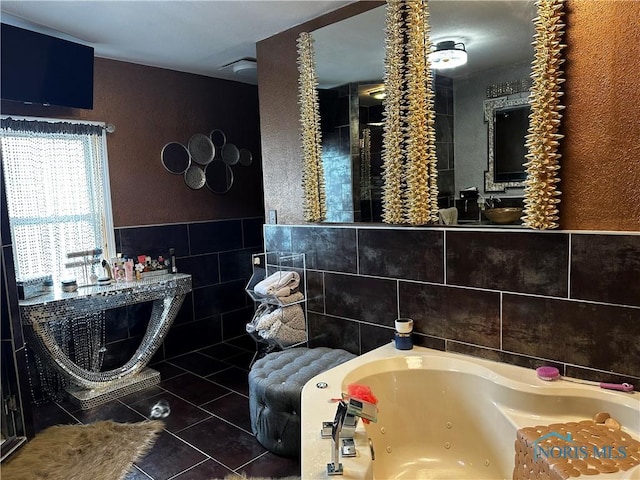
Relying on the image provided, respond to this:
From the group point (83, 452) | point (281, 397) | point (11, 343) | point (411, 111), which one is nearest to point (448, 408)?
point (281, 397)

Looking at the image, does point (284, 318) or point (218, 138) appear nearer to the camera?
point (284, 318)

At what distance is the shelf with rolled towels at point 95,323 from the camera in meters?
2.91

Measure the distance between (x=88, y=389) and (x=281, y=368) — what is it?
1641 millimetres

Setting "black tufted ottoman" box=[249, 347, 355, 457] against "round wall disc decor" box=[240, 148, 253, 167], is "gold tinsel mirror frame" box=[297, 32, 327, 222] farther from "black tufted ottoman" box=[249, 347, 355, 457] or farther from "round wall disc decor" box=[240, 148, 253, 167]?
"round wall disc decor" box=[240, 148, 253, 167]

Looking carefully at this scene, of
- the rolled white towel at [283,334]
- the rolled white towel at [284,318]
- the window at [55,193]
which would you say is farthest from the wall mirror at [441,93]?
the window at [55,193]

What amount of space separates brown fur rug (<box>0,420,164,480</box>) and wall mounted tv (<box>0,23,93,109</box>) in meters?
2.16

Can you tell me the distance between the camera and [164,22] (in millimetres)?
2877

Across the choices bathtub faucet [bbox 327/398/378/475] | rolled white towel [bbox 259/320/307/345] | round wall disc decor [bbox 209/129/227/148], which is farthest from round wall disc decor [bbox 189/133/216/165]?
bathtub faucet [bbox 327/398/378/475]

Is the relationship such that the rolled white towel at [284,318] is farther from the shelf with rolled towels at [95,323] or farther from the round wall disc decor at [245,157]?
the round wall disc decor at [245,157]

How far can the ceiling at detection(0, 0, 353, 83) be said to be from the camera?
8.58 feet

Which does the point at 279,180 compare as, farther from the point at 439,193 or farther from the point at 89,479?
the point at 89,479

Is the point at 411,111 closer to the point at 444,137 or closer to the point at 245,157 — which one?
the point at 444,137

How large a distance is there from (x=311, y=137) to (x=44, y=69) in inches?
71.9

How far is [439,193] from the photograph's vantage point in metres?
2.40
